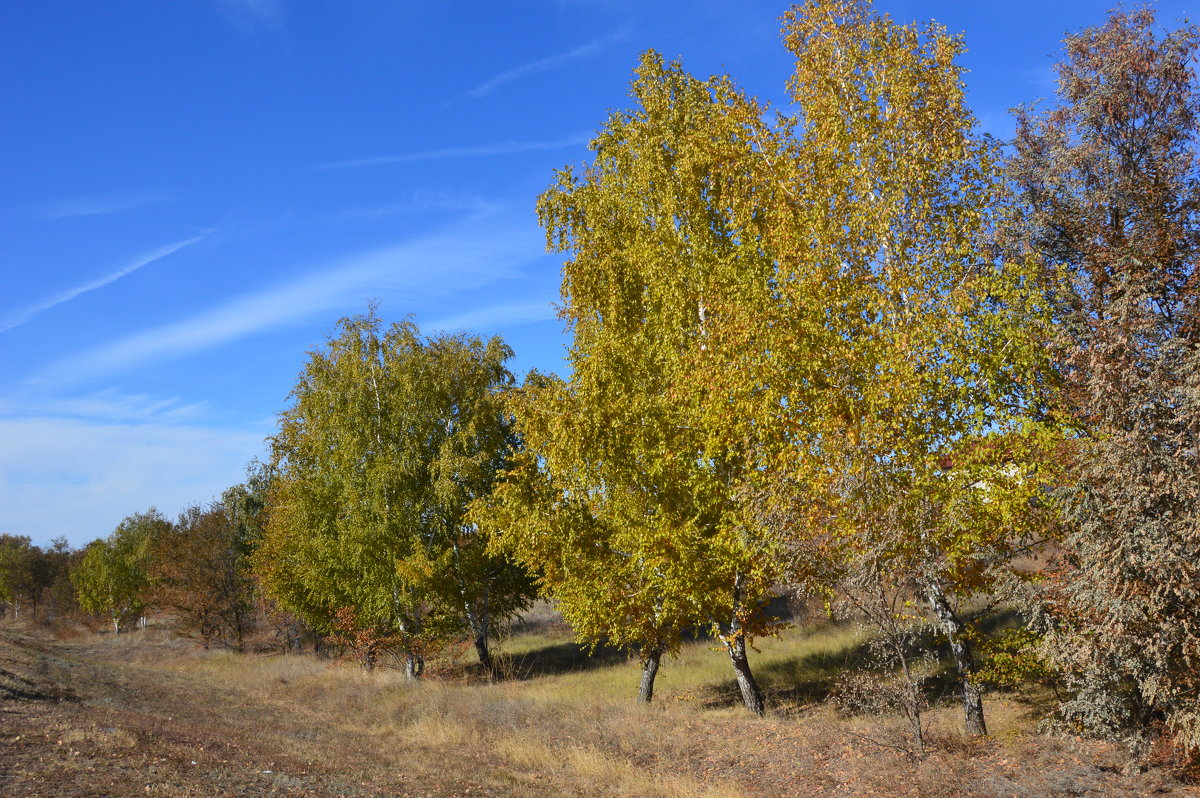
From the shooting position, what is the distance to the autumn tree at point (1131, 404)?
31.0 feet

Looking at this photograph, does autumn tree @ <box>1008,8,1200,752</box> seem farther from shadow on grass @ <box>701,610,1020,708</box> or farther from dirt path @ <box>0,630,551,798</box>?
dirt path @ <box>0,630,551,798</box>

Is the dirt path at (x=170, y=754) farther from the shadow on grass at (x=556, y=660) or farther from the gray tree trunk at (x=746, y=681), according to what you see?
the shadow on grass at (x=556, y=660)

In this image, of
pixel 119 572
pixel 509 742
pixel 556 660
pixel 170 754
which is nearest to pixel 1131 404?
pixel 509 742

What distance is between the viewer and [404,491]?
2642 centimetres

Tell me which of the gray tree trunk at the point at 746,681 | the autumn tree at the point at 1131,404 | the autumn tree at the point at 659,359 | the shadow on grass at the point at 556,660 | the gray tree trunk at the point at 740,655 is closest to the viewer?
the autumn tree at the point at 1131,404

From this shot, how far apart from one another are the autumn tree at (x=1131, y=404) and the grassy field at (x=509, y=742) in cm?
162

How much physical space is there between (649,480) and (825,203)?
272 inches

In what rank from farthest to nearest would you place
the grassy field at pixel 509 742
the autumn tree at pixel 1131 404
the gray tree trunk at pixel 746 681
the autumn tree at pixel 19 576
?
the autumn tree at pixel 19 576
the gray tree trunk at pixel 746 681
the grassy field at pixel 509 742
the autumn tree at pixel 1131 404

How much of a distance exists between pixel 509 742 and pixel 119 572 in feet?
181

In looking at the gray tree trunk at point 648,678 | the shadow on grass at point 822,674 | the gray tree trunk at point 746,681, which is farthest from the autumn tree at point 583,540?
the shadow on grass at point 822,674

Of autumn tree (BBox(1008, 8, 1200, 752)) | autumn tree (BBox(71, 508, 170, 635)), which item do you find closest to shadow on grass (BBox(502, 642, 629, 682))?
autumn tree (BBox(1008, 8, 1200, 752))

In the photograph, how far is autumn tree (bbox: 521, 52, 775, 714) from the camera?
48.3 feet

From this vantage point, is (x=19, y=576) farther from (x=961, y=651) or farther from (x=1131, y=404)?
(x=1131, y=404)

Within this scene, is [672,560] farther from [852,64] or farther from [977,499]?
[852,64]
